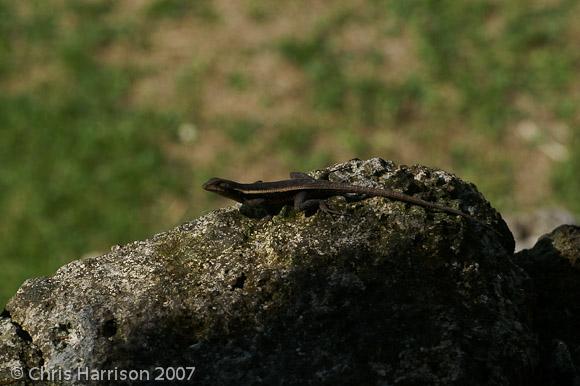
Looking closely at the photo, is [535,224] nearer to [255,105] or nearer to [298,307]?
[255,105]

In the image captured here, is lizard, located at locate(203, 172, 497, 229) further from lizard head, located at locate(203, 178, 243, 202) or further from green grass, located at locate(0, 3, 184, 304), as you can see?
green grass, located at locate(0, 3, 184, 304)

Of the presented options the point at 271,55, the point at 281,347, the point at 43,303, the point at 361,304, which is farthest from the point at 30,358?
the point at 271,55

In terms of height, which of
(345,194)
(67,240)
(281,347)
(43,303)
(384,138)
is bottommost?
(281,347)

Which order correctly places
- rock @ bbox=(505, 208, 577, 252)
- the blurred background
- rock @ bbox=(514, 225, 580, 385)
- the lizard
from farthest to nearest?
1. the blurred background
2. rock @ bbox=(505, 208, 577, 252)
3. the lizard
4. rock @ bbox=(514, 225, 580, 385)

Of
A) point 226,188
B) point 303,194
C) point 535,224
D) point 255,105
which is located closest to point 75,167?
point 255,105

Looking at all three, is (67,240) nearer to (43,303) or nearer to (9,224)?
(9,224)

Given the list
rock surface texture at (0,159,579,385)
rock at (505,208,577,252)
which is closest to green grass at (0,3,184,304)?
rock at (505,208,577,252)
